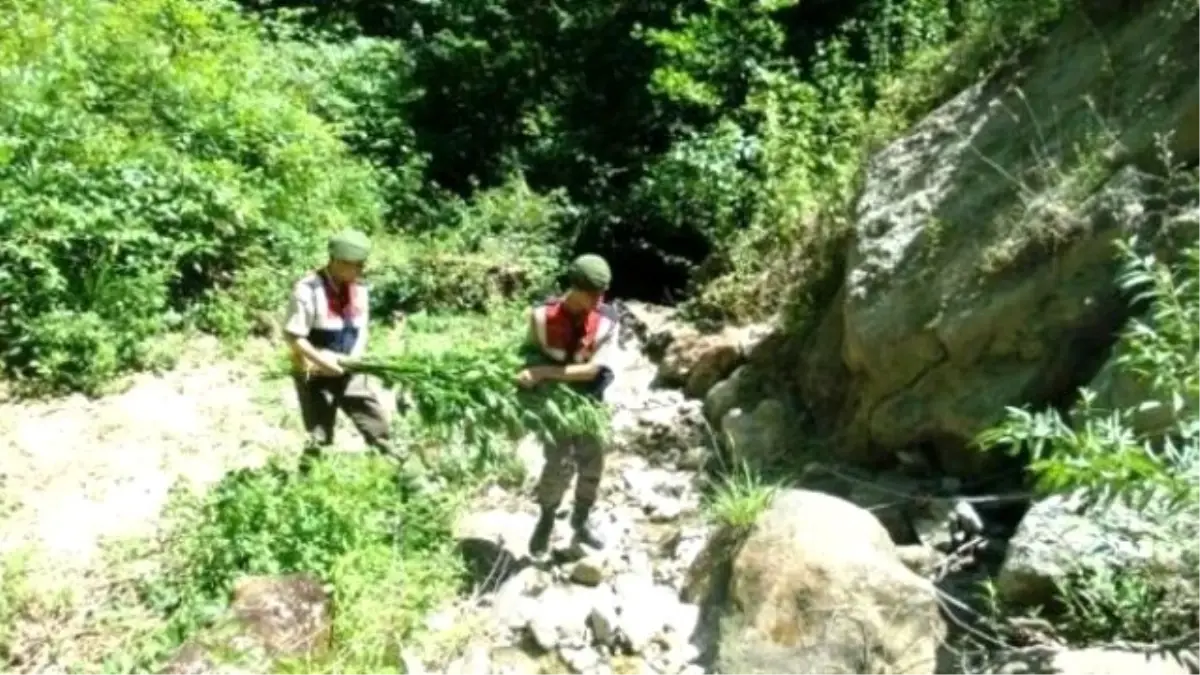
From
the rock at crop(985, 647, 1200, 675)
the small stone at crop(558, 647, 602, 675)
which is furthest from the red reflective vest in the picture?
the rock at crop(985, 647, 1200, 675)

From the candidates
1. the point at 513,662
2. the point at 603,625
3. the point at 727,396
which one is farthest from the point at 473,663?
the point at 727,396

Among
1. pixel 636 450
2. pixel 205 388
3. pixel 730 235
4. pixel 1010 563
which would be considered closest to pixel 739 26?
pixel 730 235

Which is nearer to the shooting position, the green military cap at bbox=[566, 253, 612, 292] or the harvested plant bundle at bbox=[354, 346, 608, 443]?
the green military cap at bbox=[566, 253, 612, 292]

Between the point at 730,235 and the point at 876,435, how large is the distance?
3197 millimetres

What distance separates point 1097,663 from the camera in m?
5.45

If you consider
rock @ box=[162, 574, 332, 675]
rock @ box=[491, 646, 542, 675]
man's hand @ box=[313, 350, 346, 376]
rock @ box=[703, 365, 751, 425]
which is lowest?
rock @ box=[491, 646, 542, 675]

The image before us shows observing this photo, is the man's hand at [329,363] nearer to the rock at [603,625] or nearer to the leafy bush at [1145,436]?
the rock at [603,625]

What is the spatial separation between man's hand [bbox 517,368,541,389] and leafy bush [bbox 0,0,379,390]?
12.5 feet

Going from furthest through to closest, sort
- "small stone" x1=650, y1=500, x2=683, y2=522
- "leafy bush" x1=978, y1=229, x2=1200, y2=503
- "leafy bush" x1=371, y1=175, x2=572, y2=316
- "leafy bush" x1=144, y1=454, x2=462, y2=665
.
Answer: "leafy bush" x1=371, y1=175, x2=572, y2=316, "small stone" x1=650, y1=500, x2=683, y2=522, "leafy bush" x1=144, y1=454, x2=462, y2=665, "leafy bush" x1=978, y1=229, x2=1200, y2=503

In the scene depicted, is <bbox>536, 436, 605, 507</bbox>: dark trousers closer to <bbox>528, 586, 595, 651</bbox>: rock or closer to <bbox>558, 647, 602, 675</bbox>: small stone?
<bbox>528, 586, 595, 651</bbox>: rock

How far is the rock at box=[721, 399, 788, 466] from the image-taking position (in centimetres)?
843

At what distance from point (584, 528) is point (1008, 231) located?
2807mm

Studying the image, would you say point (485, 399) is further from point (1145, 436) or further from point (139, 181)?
point (139, 181)

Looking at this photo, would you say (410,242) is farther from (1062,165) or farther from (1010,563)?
(1010,563)
